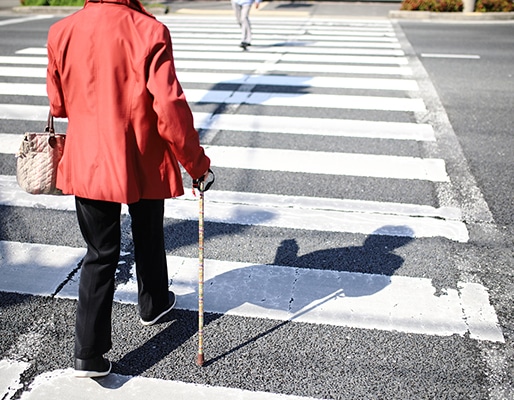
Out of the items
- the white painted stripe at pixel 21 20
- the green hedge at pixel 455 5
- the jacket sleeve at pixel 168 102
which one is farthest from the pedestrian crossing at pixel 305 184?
the green hedge at pixel 455 5

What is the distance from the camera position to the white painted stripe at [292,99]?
25.8 ft

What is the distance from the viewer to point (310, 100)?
8141 mm

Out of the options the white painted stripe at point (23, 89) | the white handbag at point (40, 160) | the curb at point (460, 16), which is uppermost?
the white handbag at point (40, 160)

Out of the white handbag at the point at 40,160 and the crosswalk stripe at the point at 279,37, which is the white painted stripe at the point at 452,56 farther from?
the white handbag at the point at 40,160

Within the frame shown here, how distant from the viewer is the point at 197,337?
3301mm

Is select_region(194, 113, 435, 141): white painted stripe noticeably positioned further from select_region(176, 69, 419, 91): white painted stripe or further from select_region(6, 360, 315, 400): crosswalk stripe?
select_region(6, 360, 315, 400): crosswalk stripe

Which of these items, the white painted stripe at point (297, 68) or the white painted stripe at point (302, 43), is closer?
the white painted stripe at point (297, 68)

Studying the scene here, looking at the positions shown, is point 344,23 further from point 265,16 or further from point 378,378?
point 378,378

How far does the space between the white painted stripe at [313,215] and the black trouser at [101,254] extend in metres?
1.71

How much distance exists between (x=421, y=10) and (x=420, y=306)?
1535 centimetres

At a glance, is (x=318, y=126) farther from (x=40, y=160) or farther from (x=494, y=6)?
(x=494, y=6)

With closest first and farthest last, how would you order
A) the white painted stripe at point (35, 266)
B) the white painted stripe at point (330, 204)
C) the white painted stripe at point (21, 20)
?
the white painted stripe at point (35, 266) < the white painted stripe at point (330, 204) < the white painted stripe at point (21, 20)

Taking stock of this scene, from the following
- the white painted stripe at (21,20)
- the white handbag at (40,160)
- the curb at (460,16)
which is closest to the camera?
the white handbag at (40,160)

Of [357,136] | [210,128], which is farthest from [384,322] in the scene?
[210,128]
